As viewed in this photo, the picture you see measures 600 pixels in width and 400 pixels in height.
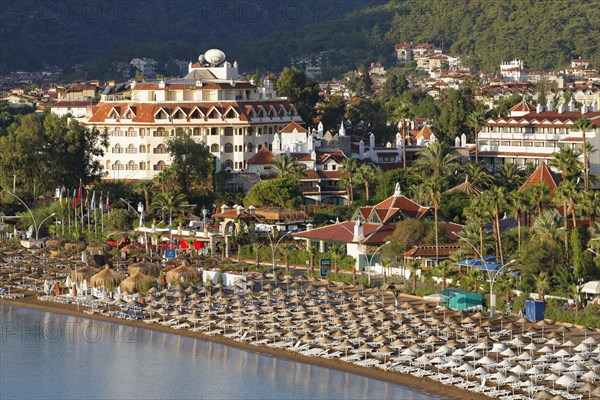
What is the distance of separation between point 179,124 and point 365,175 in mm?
17460

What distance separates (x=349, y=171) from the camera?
9688 cm

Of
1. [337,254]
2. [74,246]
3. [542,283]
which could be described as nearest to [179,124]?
[74,246]

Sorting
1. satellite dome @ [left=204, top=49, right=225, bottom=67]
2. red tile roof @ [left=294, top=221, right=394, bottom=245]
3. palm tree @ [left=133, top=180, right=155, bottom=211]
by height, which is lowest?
red tile roof @ [left=294, top=221, right=394, bottom=245]

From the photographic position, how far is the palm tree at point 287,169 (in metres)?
97.1

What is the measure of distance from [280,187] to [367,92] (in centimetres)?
9472

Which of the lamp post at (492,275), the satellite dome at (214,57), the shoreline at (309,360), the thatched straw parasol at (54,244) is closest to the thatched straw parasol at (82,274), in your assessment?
the shoreline at (309,360)

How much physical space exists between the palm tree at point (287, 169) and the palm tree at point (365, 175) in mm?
3700

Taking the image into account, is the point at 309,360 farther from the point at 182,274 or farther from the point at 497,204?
the point at 182,274

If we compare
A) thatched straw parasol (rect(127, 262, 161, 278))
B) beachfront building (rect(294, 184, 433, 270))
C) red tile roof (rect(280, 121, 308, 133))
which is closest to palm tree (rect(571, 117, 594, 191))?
beachfront building (rect(294, 184, 433, 270))

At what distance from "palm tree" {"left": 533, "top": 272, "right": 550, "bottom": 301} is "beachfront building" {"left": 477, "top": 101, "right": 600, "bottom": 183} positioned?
124ft

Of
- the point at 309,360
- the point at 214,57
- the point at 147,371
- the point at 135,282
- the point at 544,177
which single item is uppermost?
the point at 214,57

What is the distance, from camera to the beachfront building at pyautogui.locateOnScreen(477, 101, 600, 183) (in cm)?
10431

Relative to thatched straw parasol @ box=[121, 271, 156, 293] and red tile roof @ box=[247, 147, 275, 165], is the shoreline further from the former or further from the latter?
red tile roof @ box=[247, 147, 275, 165]

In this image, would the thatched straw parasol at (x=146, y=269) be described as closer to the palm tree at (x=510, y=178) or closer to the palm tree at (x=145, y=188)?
the palm tree at (x=145, y=188)
